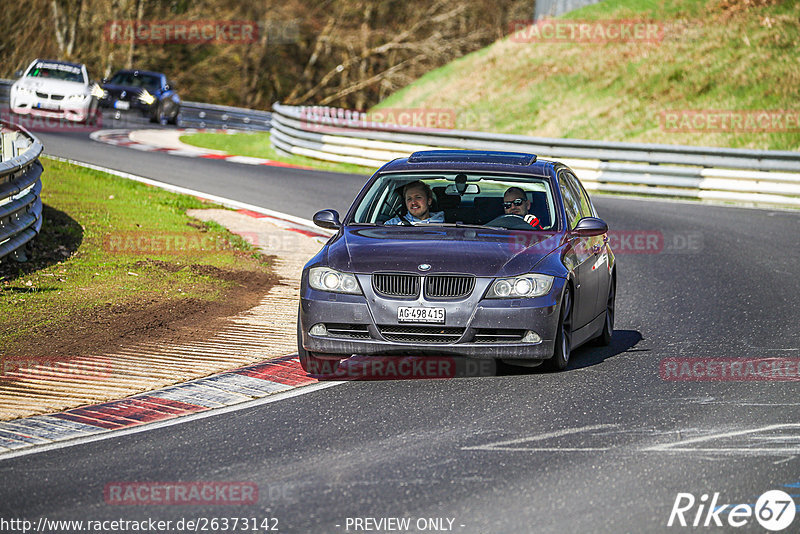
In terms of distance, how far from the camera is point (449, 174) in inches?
377

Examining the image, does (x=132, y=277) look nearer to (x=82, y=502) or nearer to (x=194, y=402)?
(x=194, y=402)

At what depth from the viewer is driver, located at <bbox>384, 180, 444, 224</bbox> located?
948 cm

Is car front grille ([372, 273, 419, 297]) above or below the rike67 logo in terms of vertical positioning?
above

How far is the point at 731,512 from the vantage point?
18.4ft

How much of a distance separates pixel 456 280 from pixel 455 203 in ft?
5.25

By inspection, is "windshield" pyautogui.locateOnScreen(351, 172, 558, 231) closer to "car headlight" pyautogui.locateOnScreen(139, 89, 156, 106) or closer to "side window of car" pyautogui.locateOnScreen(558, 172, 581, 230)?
"side window of car" pyautogui.locateOnScreen(558, 172, 581, 230)

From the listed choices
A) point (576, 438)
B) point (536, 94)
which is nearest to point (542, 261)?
point (576, 438)

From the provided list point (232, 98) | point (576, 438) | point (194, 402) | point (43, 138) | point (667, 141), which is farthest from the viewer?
point (232, 98)

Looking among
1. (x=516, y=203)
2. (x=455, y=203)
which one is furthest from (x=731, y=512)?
(x=455, y=203)

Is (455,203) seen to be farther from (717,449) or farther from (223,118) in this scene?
(223,118)

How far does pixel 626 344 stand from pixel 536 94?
2654cm

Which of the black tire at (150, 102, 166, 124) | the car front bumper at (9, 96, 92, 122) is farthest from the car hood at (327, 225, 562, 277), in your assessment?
the black tire at (150, 102, 166, 124)

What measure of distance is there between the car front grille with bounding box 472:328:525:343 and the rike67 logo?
8.21 feet

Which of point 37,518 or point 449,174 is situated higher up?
point 449,174
